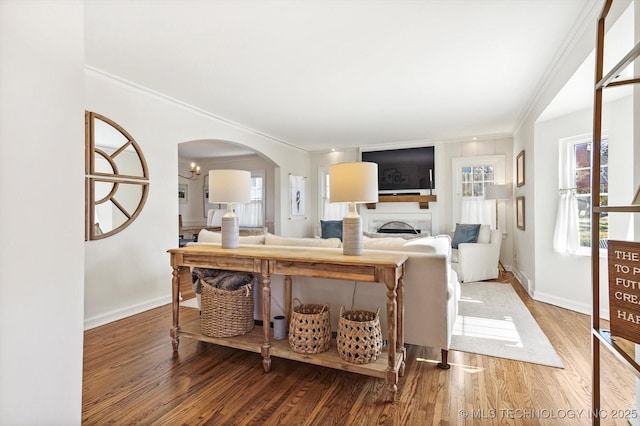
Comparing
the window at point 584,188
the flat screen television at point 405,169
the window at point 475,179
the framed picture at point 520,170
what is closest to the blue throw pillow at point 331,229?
the flat screen television at point 405,169

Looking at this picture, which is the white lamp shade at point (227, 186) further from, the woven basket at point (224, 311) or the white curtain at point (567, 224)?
the white curtain at point (567, 224)

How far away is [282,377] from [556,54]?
3.43 m

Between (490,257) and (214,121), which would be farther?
(490,257)

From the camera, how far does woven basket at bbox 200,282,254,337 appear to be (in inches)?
96.5

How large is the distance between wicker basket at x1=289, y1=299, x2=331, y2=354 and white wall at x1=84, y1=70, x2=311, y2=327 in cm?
219

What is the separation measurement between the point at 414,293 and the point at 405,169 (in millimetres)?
4786

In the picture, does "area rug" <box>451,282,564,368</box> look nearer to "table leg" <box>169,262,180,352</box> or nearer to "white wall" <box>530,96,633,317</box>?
"white wall" <box>530,96,633,317</box>

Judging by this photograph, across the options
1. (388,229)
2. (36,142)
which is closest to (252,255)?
(36,142)

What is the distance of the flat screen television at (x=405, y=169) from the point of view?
257 inches

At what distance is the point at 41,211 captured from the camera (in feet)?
3.15

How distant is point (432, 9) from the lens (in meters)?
2.23

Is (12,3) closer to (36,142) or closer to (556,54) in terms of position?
(36,142)

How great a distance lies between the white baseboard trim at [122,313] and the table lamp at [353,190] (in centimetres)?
260

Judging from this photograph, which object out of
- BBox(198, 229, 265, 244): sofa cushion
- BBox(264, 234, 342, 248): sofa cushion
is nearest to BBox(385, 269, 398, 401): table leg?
BBox(264, 234, 342, 248): sofa cushion
